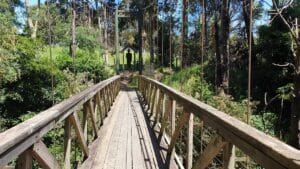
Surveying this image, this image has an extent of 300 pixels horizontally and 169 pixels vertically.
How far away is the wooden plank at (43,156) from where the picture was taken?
180cm

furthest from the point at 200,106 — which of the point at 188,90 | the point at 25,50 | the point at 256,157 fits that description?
the point at 25,50

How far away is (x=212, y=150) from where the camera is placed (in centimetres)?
204

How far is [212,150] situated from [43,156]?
2.67ft

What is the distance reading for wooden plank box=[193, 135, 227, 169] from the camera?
1.93 meters

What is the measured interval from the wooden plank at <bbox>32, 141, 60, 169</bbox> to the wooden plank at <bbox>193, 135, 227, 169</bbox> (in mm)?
782

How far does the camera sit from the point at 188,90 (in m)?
10.7

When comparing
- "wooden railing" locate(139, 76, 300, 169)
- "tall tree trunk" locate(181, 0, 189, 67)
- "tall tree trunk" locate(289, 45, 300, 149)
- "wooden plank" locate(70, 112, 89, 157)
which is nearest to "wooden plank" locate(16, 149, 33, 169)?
"wooden railing" locate(139, 76, 300, 169)

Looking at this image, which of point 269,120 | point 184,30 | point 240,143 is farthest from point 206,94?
point 240,143

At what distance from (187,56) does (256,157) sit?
18178 millimetres

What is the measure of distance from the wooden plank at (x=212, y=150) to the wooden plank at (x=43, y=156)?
782mm

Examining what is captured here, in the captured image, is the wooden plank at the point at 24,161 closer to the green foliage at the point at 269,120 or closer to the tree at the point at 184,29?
the tree at the point at 184,29

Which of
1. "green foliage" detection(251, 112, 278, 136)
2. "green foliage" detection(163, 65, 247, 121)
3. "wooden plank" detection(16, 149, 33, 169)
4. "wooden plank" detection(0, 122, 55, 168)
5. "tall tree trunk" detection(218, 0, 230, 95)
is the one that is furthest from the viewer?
"tall tree trunk" detection(218, 0, 230, 95)

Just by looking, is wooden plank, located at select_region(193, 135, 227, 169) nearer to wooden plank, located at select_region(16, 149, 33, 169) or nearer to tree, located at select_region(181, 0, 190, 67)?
wooden plank, located at select_region(16, 149, 33, 169)

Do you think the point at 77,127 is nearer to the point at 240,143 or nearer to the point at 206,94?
the point at 240,143
